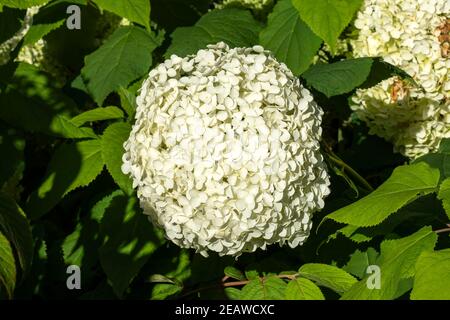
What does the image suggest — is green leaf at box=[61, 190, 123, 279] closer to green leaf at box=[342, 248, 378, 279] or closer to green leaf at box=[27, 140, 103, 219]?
green leaf at box=[27, 140, 103, 219]

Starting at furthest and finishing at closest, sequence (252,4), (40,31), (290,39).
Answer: (252,4), (40,31), (290,39)

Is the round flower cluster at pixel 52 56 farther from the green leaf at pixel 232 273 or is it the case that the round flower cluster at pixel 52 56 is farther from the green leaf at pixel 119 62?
the green leaf at pixel 232 273

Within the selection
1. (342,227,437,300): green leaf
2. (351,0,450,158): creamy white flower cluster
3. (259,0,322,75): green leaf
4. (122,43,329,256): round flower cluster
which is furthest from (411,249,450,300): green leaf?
(351,0,450,158): creamy white flower cluster

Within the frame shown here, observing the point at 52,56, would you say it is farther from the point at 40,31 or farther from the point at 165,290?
the point at 165,290

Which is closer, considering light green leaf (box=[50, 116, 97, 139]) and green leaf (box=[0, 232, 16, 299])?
green leaf (box=[0, 232, 16, 299])

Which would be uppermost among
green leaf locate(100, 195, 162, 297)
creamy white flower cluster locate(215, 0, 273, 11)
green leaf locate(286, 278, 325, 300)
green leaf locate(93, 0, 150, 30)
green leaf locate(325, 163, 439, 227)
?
green leaf locate(93, 0, 150, 30)

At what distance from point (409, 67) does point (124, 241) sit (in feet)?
3.73

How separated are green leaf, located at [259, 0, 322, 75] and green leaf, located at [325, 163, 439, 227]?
611 millimetres

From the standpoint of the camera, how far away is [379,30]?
2.85 metres

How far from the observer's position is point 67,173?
2537mm

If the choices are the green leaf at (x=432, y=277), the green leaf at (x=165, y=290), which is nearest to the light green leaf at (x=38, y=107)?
the green leaf at (x=165, y=290)

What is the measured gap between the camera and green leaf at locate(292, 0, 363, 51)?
234 centimetres

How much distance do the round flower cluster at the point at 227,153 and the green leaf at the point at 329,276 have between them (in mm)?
134

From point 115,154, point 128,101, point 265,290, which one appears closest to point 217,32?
point 128,101
